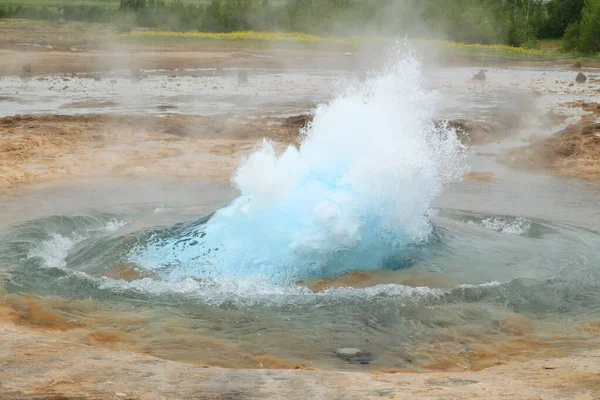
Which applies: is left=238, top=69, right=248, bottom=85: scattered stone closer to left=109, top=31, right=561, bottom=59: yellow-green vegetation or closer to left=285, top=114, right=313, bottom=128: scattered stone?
left=109, top=31, right=561, bottom=59: yellow-green vegetation

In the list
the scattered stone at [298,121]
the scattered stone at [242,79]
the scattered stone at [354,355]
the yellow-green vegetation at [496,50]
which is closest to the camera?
the scattered stone at [354,355]

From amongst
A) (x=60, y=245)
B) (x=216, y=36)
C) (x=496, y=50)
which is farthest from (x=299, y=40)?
(x=60, y=245)

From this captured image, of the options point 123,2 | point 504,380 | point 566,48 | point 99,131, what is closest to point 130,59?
point 123,2

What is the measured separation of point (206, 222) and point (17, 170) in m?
4.35

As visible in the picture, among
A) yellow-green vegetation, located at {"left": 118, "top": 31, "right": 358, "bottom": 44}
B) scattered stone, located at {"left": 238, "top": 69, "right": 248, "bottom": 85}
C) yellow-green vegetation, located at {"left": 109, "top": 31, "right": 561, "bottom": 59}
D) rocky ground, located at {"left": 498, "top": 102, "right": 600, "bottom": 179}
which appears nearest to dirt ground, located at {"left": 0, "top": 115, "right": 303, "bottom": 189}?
rocky ground, located at {"left": 498, "top": 102, "right": 600, "bottom": 179}

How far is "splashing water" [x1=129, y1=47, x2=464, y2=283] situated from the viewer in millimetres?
5898

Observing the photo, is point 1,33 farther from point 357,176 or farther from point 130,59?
point 357,176

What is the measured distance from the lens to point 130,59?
2759 centimetres

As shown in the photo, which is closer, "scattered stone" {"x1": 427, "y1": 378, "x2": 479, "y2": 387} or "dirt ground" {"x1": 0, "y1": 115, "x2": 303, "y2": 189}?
"scattered stone" {"x1": 427, "y1": 378, "x2": 479, "y2": 387}

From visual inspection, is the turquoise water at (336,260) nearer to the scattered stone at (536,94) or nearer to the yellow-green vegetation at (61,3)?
the scattered stone at (536,94)

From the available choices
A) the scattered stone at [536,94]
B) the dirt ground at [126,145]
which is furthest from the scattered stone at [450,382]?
the scattered stone at [536,94]

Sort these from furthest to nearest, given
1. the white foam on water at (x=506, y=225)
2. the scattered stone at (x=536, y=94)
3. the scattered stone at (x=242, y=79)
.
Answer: the scattered stone at (x=242, y=79) < the scattered stone at (x=536, y=94) < the white foam on water at (x=506, y=225)

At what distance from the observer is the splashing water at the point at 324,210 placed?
232 inches

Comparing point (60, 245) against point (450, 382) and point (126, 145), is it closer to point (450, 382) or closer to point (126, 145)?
point (450, 382)
